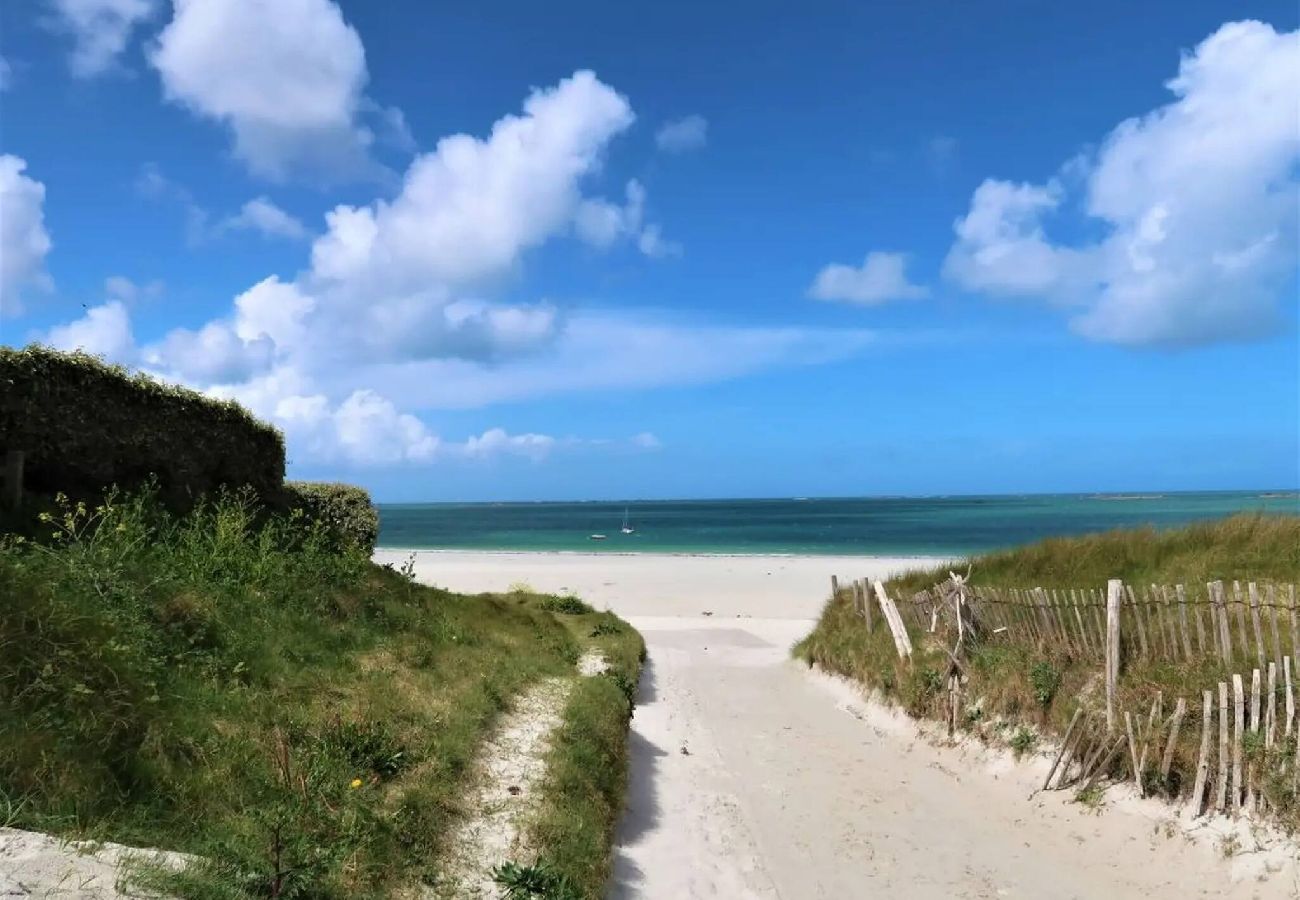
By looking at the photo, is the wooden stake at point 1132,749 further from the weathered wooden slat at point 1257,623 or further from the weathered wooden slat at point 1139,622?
the weathered wooden slat at point 1257,623

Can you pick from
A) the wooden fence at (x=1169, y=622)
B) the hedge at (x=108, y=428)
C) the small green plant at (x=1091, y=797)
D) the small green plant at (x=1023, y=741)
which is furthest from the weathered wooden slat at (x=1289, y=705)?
the hedge at (x=108, y=428)

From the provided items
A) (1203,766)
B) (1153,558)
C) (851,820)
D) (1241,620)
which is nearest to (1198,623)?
(1241,620)

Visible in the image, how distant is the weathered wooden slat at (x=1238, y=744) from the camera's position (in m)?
Result: 7.38

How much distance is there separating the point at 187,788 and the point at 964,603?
411 inches

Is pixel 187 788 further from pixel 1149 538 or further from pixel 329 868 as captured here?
pixel 1149 538

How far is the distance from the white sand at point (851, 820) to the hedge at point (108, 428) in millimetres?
8294

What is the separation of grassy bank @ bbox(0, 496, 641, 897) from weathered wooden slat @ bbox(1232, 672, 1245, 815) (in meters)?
5.90

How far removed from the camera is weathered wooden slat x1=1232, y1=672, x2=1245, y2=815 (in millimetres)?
7375

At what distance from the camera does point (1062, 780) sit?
9.02 meters

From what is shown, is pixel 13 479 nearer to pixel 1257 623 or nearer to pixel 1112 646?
pixel 1112 646

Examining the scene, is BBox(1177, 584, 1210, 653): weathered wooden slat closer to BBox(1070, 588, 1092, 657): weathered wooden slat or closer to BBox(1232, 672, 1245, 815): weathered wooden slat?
BBox(1070, 588, 1092, 657): weathered wooden slat

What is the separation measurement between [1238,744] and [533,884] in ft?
21.9

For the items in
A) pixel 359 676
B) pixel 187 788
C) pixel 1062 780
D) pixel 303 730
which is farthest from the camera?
pixel 1062 780

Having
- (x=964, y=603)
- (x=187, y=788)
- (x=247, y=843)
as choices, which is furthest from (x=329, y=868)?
(x=964, y=603)
